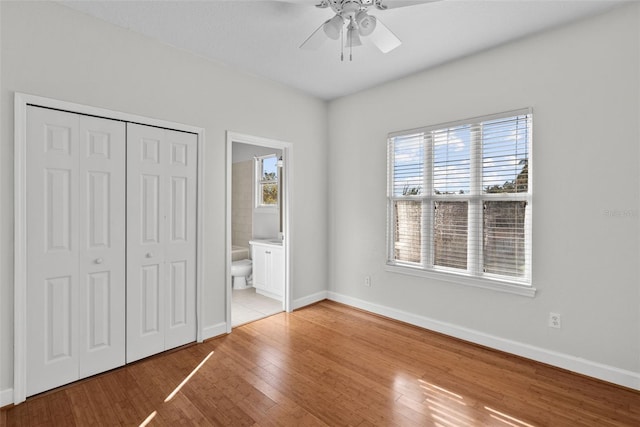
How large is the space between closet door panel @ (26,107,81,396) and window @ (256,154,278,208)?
3154mm

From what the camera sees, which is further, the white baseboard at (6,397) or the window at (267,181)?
the window at (267,181)

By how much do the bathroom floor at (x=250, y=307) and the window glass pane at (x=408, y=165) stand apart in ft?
7.00

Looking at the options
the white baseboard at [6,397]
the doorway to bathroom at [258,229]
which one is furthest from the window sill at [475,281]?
the white baseboard at [6,397]

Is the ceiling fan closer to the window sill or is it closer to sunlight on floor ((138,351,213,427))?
the window sill

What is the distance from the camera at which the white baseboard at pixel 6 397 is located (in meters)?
2.06

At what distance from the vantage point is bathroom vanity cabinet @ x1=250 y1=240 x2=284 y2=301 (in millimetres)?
4242

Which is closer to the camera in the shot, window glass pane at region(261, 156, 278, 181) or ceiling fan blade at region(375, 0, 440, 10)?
ceiling fan blade at region(375, 0, 440, 10)

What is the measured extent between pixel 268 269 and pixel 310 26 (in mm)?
3048

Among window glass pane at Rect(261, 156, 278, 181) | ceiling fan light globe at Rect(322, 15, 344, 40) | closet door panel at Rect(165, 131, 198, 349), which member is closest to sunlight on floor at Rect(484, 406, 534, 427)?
closet door panel at Rect(165, 131, 198, 349)

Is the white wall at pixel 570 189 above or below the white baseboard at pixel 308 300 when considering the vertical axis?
above

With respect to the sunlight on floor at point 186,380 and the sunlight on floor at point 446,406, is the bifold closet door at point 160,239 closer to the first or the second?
the sunlight on floor at point 186,380

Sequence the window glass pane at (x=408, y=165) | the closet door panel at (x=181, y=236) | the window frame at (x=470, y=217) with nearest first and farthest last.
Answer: the window frame at (x=470, y=217), the closet door panel at (x=181, y=236), the window glass pane at (x=408, y=165)

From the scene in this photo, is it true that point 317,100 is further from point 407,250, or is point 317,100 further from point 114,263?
point 114,263

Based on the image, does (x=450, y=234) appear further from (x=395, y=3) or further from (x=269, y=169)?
(x=269, y=169)
